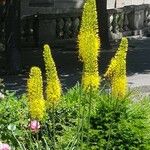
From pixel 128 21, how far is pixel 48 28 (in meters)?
5.48

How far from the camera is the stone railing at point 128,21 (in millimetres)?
26591

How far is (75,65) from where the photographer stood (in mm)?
18672

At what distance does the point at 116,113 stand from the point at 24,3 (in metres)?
19.9

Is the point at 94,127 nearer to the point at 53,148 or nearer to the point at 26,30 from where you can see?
the point at 53,148

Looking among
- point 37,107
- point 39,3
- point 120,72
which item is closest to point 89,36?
point 120,72

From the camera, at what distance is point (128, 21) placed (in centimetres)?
2820

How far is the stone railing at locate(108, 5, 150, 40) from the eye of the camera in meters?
26.6

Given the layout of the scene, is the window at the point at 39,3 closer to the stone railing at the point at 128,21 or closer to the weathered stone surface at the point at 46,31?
the weathered stone surface at the point at 46,31

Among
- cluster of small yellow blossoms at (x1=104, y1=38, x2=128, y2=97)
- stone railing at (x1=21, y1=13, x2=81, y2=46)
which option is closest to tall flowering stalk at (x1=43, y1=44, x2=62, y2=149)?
cluster of small yellow blossoms at (x1=104, y1=38, x2=128, y2=97)

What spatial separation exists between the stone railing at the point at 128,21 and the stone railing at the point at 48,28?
73.2 inches

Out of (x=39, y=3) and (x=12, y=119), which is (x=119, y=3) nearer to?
(x=39, y=3)

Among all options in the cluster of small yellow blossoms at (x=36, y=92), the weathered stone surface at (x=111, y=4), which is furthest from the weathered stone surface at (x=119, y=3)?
the cluster of small yellow blossoms at (x=36, y=92)

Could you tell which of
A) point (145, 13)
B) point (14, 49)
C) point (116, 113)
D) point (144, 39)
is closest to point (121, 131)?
point (116, 113)

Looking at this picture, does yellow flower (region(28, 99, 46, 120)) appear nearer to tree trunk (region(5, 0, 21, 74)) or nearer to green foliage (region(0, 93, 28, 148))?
green foliage (region(0, 93, 28, 148))
